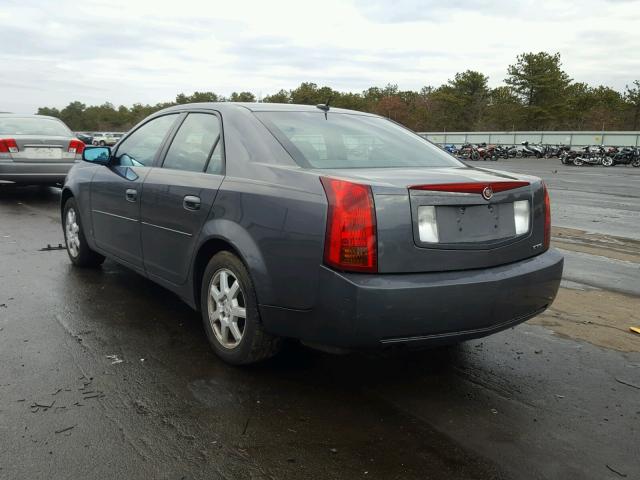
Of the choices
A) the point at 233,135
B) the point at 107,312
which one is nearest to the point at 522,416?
the point at 233,135

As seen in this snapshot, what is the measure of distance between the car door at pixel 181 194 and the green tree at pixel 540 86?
8410 centimetres

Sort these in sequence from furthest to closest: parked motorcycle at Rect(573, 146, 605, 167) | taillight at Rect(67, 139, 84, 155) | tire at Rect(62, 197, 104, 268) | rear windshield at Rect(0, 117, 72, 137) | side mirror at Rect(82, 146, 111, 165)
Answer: parked motorcycle at Rect(573, 146, 605, 167) → rear windshield at Rect(0, 117, 72, 137) → taillight at Rect(67, 139, 84, 155) → tire at Rect(62, 197, 104, 268) → side mirror at Rect(82, 146, 111, 165)

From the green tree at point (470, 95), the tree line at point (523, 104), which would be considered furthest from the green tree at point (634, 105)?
the green tree at point (470, 95)

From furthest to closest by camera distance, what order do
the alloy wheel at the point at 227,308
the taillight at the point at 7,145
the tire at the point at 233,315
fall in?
the taillight at the point at 7,145, the alloy wheel at the point at 227,308, the tire at the point at 233,315

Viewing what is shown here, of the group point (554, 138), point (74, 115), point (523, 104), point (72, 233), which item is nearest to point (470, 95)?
point (523, 104)

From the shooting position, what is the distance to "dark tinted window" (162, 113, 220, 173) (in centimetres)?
388

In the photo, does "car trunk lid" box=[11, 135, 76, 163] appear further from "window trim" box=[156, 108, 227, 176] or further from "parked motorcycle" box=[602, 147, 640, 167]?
"parked motorcycle" box=[602, 147, 640, 167]

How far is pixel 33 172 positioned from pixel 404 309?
9.91 metres

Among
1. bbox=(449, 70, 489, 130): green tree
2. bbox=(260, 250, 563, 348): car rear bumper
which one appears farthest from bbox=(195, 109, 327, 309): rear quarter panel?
bbox=(449, 70, 489, 130): green tree

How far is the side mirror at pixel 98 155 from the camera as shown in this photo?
502 centimetres

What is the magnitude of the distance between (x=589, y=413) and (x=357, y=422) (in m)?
1.24

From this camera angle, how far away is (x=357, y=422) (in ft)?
9.68

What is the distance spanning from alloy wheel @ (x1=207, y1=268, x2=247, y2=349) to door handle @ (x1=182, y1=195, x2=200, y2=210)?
46 centimetres

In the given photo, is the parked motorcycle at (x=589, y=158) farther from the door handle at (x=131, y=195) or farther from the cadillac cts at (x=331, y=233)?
the door handle at (x=131, y=195)
